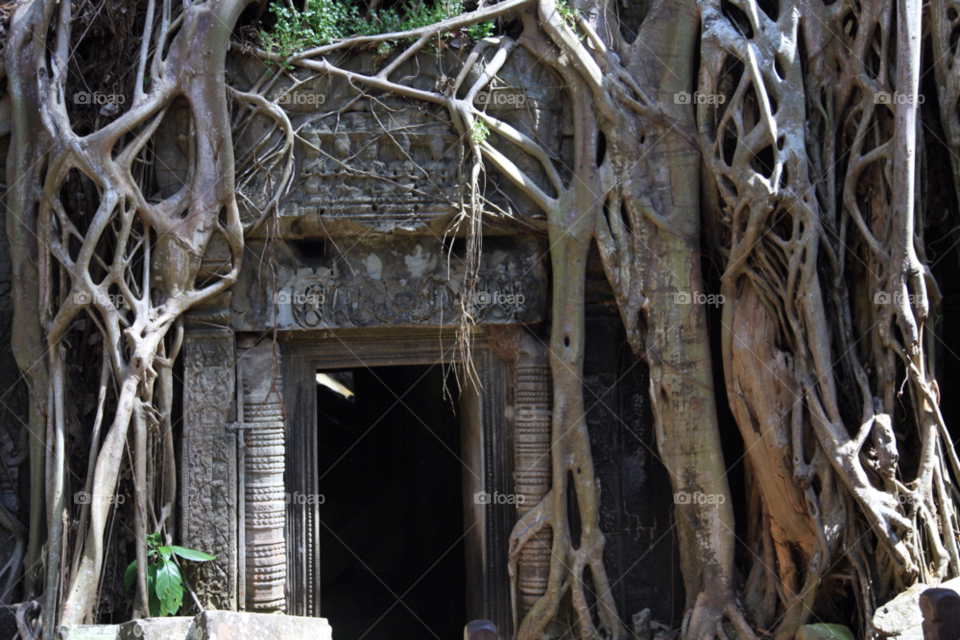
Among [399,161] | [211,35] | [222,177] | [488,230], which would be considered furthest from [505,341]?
[211,35]

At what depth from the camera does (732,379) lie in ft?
14.4

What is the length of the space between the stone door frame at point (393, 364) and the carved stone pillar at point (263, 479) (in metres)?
0.10

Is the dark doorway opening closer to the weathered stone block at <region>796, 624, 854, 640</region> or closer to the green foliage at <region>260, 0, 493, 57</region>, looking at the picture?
the green foliage at <region>260, 0, 493, 57</region>

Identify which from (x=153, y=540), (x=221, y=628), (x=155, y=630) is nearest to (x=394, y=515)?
(x=153, y=540)

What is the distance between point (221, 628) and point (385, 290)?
2.08 m

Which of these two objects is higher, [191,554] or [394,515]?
[191,554]

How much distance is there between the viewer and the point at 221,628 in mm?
2777

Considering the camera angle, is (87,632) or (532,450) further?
(532,450)

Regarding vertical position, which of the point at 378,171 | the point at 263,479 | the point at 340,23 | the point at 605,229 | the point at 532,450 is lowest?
the point at 263,479

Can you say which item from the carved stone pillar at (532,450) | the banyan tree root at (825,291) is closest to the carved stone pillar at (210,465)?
the carved stone pillar at (532,450)

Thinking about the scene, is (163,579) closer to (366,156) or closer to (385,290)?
(385,290)

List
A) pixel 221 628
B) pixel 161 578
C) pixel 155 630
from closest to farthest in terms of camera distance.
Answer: pixel 221 628 → pixel 155 630 → pixel 161 578

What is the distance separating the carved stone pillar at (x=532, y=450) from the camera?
4.52 meters

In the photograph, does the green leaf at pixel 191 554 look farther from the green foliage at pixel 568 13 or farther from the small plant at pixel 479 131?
the green foliage at pixel 568 13
